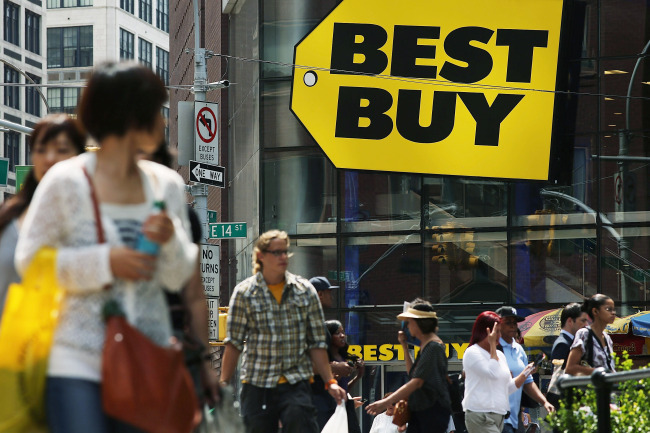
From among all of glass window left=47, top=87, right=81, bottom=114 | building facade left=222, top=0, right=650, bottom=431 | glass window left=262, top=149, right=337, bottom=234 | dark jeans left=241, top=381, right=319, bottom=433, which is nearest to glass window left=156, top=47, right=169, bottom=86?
glass window left=47, top=87, right=81, bottom=114

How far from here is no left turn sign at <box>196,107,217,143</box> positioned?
21.6 meters

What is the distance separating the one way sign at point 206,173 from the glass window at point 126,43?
93.9 m

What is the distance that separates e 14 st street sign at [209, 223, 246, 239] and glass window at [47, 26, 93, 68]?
310 ft

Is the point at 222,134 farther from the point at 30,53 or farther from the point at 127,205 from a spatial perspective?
the point at 30,53

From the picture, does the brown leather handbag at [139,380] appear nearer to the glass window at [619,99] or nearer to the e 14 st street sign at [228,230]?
the e 14 st street sign at [228,230]

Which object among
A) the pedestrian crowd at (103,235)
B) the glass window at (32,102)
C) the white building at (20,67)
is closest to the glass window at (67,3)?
the white building at (20,67)

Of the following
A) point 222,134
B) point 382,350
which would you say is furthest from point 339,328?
point 222,134

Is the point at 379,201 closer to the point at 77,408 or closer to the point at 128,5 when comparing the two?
the point at 77,408

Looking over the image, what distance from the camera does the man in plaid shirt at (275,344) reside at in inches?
321

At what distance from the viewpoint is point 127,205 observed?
12.6 feet

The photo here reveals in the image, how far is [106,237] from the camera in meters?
3.77

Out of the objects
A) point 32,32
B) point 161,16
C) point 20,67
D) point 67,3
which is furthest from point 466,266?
point 161,16

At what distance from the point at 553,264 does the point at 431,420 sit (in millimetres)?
14375

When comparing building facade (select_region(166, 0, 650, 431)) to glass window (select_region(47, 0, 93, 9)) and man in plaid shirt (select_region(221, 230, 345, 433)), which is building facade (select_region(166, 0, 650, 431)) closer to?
man in plaid shirt (select_region(221, 230, 345, 433))
